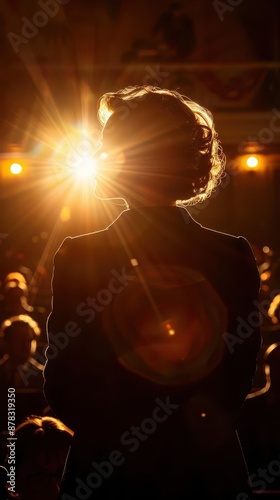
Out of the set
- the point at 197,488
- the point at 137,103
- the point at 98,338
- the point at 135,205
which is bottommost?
the point at 197,488

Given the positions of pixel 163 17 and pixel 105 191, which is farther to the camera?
pixel 163 17

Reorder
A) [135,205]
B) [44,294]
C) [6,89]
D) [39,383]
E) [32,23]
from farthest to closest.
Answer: [32,23]
[6,89]
[44,294]
[39,383]
[135,205]

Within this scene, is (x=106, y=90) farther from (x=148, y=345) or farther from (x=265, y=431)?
(x=148, y=345)

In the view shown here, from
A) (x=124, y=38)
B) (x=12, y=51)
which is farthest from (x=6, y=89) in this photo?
(x=124, y=38)

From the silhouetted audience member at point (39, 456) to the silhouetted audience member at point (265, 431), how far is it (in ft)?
3.19

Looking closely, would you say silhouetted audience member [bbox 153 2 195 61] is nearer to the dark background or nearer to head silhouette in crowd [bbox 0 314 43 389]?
the dark background

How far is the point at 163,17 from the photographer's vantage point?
59.3ft

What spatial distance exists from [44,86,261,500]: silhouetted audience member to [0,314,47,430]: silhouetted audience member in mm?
3495

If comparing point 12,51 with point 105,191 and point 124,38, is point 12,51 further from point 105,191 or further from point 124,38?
point 105,191

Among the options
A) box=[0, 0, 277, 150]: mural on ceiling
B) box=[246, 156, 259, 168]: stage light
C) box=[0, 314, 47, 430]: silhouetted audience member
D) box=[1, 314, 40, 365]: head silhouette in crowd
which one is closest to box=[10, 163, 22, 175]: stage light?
box=[0, 0, 277, 150]: mural on ceiling

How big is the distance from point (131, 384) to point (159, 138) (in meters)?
0.53

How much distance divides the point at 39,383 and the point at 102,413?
5.30 m

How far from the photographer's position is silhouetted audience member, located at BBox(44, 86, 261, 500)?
56.7 inches

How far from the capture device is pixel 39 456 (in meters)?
2.92
